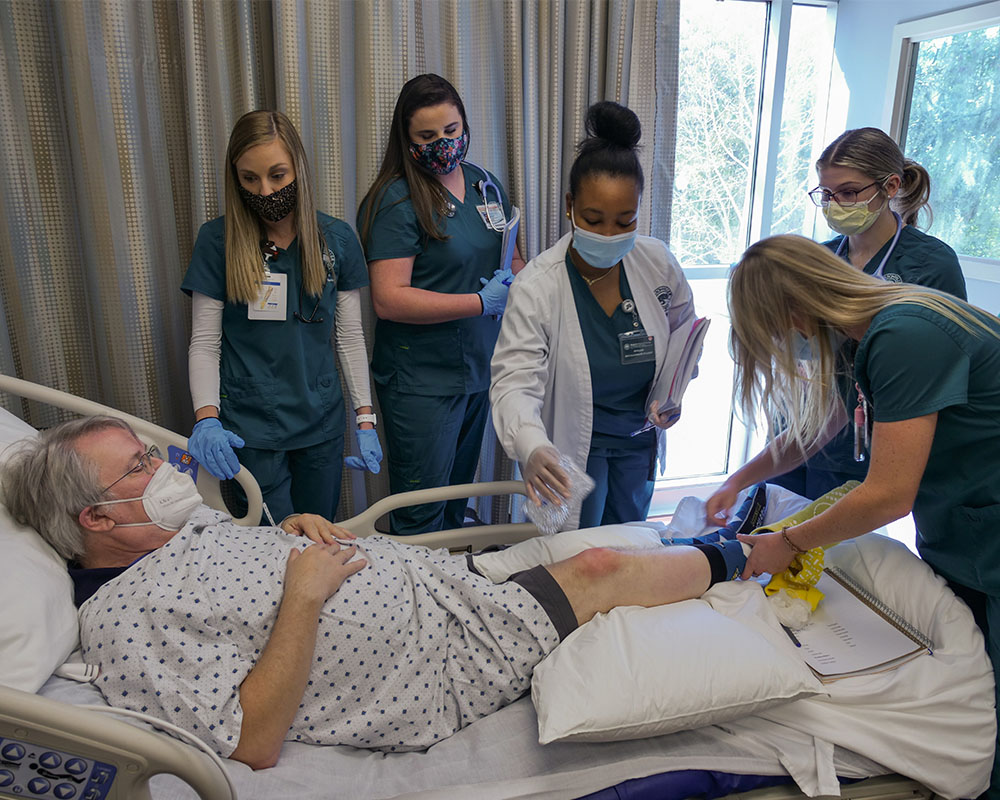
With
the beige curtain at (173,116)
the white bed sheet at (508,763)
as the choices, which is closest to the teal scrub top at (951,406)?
the white bed sheet at (508,763)

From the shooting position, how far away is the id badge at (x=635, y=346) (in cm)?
180

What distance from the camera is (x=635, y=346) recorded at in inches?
71.0

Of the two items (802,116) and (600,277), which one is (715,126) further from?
(600,277)

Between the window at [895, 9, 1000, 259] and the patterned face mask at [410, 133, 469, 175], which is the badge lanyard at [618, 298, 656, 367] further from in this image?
the window at [895, 9, 1000, 259]

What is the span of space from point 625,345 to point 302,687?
1070mm

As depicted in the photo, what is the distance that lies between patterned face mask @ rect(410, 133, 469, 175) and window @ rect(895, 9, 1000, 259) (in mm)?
1859

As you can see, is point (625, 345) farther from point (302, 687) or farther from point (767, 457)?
point (302, 687)

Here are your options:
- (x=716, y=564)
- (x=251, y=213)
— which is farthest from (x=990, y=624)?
(x=251, y=213)

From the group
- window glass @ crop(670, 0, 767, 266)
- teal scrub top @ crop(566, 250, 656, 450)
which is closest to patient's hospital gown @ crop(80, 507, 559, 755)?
teal scrub top @ crop(566, 250, 656, 450)

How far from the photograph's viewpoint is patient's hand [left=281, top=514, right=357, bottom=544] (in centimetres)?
149

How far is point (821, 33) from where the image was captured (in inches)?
118

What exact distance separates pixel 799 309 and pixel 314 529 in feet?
3.42

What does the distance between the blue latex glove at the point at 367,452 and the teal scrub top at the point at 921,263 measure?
4.71 ft

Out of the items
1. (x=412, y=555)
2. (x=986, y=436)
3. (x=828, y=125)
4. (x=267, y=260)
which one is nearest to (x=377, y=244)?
(x=267, y=260)
